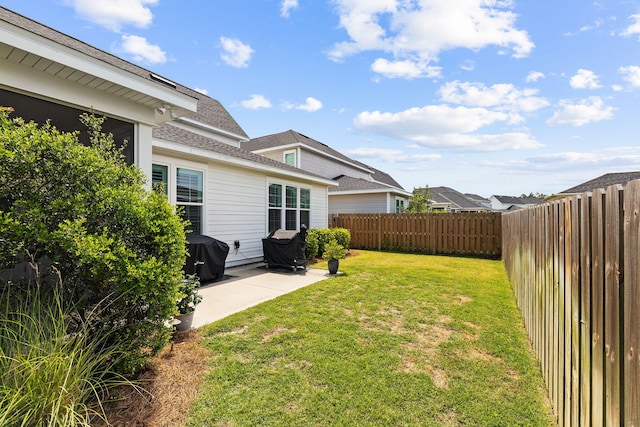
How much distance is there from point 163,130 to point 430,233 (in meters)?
10.7

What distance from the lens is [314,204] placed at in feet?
40.6

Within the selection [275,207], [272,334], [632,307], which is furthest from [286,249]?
[632,307]

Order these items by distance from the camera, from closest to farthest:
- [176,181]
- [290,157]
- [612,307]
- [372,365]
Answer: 1. [612,307]
2. [372,365]
3. [176,181]
4. [290,157]

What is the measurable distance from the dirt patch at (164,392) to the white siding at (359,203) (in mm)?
15555

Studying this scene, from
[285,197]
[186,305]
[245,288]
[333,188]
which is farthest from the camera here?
[333,188]

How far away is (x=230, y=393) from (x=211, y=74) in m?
11.1

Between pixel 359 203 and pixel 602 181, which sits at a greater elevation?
pixel 602 181

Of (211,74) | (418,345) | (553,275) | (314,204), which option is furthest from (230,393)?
(211,74)

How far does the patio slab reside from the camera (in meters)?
4.75


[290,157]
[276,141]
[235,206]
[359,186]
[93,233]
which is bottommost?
[93,233]

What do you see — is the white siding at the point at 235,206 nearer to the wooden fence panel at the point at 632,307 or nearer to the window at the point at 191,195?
the window at the point at 191,195

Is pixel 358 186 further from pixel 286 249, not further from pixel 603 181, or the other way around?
pixel 603 181

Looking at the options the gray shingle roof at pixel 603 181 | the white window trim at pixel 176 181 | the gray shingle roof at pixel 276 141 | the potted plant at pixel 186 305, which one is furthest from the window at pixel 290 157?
A: the gray shingle roof at pixel 603 181

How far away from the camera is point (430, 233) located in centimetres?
1256
